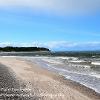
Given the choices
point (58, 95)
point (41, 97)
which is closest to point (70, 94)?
point (58, 95)

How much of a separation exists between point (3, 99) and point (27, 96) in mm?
1506

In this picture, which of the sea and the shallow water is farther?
the sea

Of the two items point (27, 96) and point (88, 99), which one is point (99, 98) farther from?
point (27, 96)

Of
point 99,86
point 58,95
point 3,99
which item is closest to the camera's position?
point 3,99

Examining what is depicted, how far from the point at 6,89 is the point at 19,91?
2.59 feet

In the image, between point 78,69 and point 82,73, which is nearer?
point 82,73

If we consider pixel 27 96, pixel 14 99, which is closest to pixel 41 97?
pixel 27 96

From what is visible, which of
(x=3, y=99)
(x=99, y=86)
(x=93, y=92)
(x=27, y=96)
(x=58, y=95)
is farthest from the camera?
(x=99, y=86)

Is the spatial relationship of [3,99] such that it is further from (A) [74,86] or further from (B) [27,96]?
(A) [74,86]

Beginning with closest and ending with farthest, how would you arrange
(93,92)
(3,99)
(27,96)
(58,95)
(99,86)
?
(3,99) < (27,96) < (58,95) < (93,92) < (99,86)

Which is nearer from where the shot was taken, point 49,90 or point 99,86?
point 49,90

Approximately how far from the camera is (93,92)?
17.3 meters

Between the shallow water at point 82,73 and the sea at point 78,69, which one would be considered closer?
the shallow water at point 82,73

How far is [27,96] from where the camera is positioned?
48.6 ft
